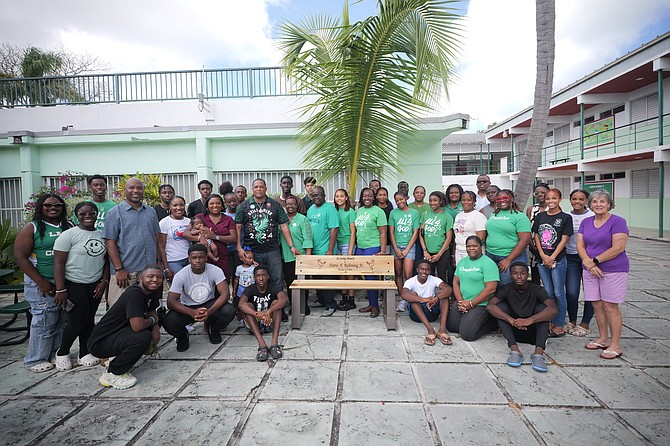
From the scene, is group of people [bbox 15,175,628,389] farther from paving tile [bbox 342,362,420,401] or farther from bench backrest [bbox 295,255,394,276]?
paving tile [bbox 342,362,420,401]

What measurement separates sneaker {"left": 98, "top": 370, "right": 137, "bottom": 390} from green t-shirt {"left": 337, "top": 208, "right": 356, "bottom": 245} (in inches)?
126

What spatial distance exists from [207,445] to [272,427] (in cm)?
44

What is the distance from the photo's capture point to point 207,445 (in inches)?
97.5

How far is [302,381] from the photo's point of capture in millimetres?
3357

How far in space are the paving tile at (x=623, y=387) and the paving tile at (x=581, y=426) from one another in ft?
0.93

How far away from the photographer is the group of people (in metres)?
3.71

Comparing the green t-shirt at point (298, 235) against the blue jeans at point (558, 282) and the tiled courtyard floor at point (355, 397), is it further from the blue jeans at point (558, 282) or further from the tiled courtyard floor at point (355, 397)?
the blue jeans at point (558, 282)

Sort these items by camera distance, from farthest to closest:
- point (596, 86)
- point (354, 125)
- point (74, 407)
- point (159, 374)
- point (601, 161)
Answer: point (601, 161)
point (596, 86)
point (354, 125)
point (159, 374)
point (74, 407)

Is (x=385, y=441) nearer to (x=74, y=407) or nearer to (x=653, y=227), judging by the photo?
(x=74, y=407)

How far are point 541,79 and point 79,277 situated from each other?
20.5 feet

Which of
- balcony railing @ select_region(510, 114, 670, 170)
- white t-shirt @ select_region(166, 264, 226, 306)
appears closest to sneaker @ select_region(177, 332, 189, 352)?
white t-shirt @ select_region(166, 264, 226, 306)

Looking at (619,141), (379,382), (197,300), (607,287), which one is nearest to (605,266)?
(607,287)

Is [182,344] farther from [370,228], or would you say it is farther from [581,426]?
[581,426]

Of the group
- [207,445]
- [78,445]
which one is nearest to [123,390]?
[78,445]
